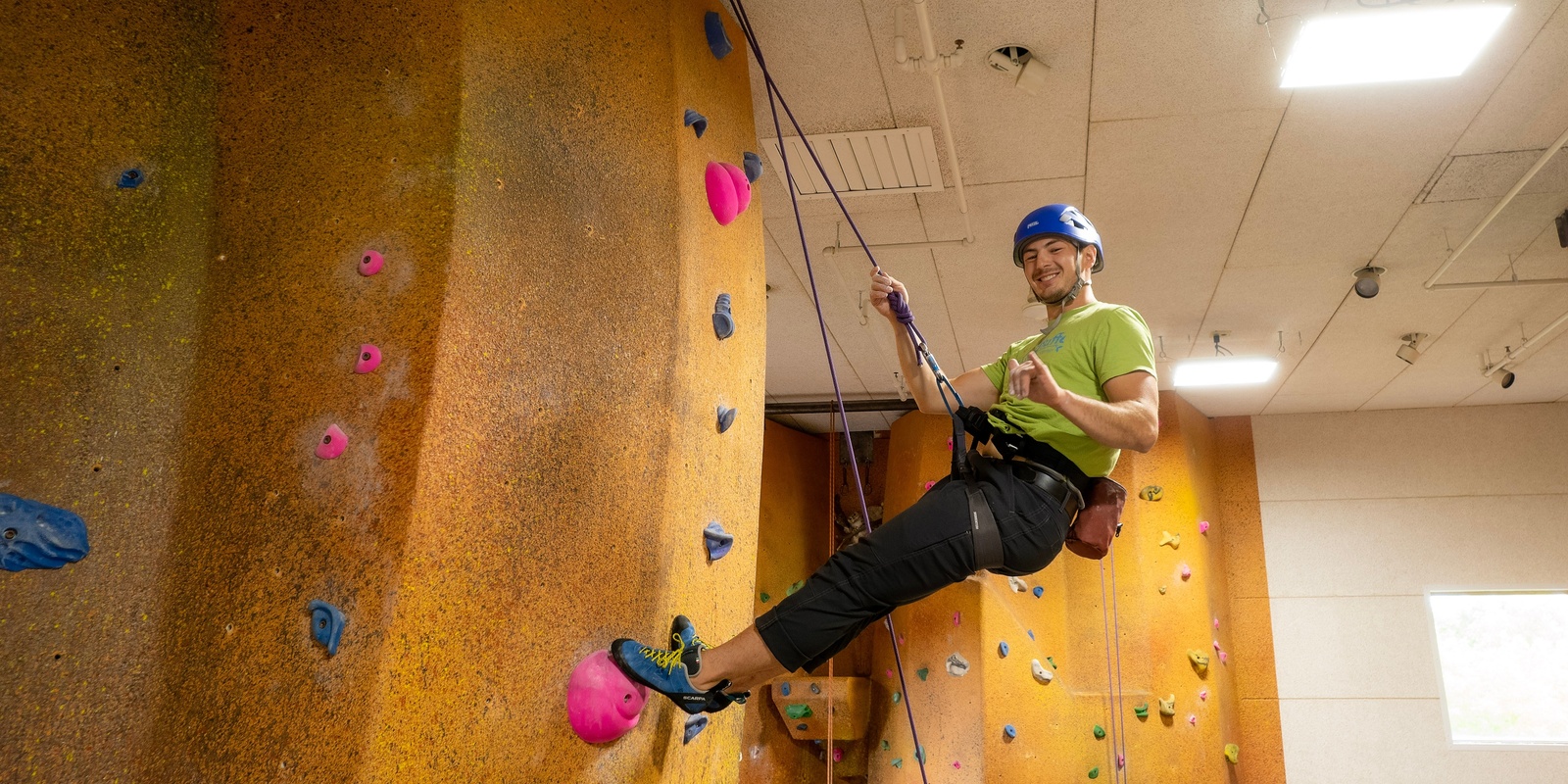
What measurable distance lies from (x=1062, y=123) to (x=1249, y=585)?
15.4 feet

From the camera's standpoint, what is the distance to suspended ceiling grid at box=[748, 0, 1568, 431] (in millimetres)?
2617

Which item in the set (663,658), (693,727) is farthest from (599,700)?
(693,727)

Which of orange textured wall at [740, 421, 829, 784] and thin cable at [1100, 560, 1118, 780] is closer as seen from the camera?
thin cable at [1100, 560, 1118, 780]

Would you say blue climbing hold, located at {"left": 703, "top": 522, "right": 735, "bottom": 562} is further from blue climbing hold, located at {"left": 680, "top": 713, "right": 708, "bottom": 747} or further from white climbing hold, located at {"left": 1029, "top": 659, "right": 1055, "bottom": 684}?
white climbing hold, located at {"left": 1029, "top": 659, "right": 1055, "bottom": 684}

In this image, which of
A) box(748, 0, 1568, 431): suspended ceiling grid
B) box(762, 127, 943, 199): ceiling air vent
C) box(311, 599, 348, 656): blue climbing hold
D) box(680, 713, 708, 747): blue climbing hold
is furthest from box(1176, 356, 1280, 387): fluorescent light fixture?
box(311, 599, 348, 656): blue climbing hold

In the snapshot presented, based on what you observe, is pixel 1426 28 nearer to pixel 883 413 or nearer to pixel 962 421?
pixel 962 421

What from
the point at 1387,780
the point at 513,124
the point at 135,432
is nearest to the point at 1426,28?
the point at 513,124

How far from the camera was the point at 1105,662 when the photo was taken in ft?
18.7

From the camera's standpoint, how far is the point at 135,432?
129cm

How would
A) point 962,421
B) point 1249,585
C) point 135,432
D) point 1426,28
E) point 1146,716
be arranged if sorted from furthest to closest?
point 1249,585 → point 1146,716 → point 1426,28 → point 962,421 → point 135,432

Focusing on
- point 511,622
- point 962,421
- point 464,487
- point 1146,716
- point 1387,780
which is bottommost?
point 1387,780

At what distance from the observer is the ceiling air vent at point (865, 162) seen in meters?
3.09

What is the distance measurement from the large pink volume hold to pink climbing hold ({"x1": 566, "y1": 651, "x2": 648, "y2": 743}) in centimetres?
98

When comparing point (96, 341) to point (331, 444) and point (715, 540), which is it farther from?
point (715, 540)
